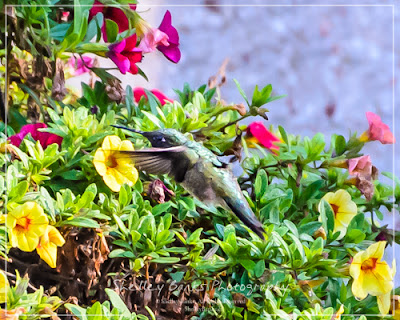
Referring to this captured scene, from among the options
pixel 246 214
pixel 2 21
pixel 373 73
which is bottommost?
pixel 373 73

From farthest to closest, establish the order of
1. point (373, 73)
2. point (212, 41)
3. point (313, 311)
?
point (373, 73), point (212, 41), point (313, 311)

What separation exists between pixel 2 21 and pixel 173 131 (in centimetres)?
26

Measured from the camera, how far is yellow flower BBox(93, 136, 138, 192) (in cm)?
65

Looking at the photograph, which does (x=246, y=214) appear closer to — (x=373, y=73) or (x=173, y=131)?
(x=173, y=131)

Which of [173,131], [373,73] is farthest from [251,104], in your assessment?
[373,73]

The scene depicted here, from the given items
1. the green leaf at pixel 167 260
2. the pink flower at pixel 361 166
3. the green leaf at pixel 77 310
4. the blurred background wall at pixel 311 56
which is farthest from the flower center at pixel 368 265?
the blurred background wall at pixel 311 56

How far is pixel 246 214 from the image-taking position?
2.23ft

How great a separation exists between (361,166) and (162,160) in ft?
0.88

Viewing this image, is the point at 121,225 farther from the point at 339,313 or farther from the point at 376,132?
the point at 376,132

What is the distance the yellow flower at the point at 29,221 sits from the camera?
0.59 meters

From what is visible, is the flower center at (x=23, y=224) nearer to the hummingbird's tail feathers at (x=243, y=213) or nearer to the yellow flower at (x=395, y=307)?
the hummingbird's tail feathers at (x=243, y=213)

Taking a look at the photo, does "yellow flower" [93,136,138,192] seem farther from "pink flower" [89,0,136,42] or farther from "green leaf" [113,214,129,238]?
"pink flower" [89,0,136,42]

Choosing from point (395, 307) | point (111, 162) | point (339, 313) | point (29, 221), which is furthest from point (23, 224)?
point (395, 307)

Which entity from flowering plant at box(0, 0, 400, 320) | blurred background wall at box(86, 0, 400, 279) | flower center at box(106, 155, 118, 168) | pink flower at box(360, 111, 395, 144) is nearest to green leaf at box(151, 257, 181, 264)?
flowering plant at box(0, 0, 400, 320)
